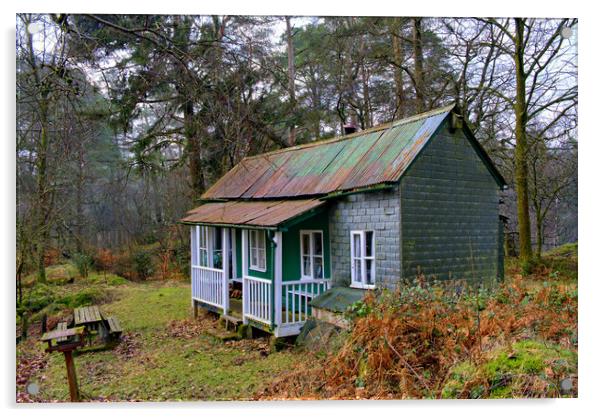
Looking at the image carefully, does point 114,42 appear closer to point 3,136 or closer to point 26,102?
point 26,102

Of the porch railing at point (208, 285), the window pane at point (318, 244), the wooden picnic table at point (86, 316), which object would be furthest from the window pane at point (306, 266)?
the wooden picnic table at point (86, 316)

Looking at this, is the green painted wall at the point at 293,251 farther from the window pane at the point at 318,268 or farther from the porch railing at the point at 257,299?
the porch railing at the point at 257,299

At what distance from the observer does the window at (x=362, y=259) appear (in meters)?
7.87

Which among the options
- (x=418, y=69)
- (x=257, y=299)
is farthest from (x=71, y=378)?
(x=418, y=69)

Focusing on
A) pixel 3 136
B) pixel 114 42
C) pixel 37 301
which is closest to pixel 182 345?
pixel 37 301

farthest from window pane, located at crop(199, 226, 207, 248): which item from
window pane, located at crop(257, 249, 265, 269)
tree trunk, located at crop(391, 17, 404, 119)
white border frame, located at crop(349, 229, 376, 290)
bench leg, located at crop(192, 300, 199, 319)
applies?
tree trunk, located at crop(391, 17, 404, 119)

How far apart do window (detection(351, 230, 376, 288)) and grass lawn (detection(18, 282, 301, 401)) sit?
5.41 ft

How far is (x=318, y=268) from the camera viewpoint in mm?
8961

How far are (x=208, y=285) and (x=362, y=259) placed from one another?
13.7 feet

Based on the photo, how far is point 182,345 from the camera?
8.45 meters

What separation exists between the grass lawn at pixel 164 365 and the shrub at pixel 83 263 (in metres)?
0.97

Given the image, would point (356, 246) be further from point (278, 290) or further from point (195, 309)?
point (195, 309)

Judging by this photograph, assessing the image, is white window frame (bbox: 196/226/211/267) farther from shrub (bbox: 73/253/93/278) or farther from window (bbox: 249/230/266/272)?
shrub (bbox: 73/253/93/278)

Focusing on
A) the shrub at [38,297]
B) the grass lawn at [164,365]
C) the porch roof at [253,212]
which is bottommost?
the grass lawn at [164,365]
